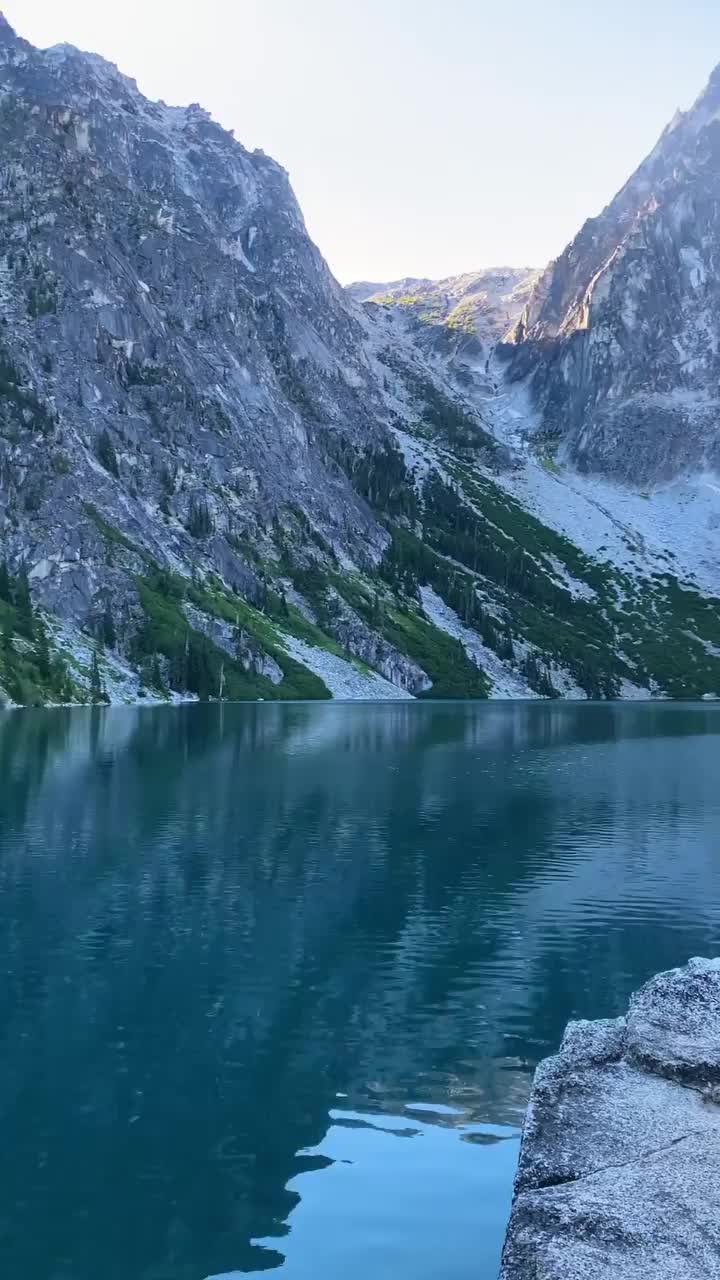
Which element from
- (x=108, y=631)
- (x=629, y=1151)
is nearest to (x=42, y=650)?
(x=108, y=631)

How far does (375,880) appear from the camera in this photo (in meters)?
43.5

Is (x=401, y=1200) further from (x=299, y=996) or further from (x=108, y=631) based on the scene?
(x=108, y=631)

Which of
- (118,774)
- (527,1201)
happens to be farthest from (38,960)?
(118,774)

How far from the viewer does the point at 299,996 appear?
92.1ft

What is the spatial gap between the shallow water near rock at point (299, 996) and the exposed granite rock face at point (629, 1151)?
3202 millimetres

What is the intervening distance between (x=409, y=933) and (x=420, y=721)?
120470 millimetres

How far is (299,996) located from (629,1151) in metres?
16.7

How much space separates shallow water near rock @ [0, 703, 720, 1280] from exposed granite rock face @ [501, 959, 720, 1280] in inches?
126

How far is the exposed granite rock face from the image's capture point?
401 inches

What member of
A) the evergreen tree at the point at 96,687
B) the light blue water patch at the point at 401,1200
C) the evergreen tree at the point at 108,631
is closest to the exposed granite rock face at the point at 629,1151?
the light blue water patch at the point at 401,1200

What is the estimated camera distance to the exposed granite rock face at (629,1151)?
10.2m

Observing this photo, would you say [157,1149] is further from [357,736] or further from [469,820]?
[357,736]

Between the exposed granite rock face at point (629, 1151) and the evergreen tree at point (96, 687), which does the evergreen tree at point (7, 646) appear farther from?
the exposed granite rock face at point (629, 1151)

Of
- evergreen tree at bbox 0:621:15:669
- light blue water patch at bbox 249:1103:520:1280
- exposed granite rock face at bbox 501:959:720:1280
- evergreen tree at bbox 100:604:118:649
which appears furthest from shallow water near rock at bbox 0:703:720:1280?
evergreen tree at bbox 100:604:118:649
